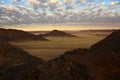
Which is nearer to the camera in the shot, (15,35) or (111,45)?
(111,45)

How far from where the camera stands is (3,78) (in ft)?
111

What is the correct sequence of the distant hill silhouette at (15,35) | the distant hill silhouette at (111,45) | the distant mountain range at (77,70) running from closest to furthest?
1. the distant mountain range at (77,70)
2. the distant hill silhouette at (111,45)
3. the distant hill silhouette at (15,35)

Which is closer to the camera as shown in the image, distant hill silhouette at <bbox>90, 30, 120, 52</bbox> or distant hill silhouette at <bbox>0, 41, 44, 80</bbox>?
distant hill silhouette at <bbox>0, 41, 44, 80</bbox>

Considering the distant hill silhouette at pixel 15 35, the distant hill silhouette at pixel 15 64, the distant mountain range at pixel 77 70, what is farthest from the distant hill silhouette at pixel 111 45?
the distant hill silhouette at pixel 15 35

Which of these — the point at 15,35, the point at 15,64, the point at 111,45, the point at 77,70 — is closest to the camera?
the point at 77,70

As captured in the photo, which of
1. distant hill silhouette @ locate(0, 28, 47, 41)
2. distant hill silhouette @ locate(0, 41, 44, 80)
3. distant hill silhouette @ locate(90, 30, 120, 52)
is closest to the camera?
distant hill silhouette @ locate(0, 41, 44, 80)

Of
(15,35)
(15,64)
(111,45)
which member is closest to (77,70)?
(111,45)

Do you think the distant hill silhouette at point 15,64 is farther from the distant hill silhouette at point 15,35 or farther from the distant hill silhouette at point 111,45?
the distant hill silhouette at point 15,35

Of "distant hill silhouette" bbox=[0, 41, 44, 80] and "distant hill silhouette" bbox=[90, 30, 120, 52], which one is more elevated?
"distant hill silhouette" bbox=[90, 30, 120, 52]

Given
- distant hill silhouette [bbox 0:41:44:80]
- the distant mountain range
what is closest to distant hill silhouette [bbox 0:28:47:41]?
distant hill silhouette [bbox 0:41:44:80]

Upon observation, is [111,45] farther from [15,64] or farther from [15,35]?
[15,35]

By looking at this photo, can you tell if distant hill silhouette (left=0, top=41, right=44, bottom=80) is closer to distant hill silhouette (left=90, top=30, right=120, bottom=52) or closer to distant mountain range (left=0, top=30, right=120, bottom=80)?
distant mountain range (left=0, top=30, right=120, bottom=80)

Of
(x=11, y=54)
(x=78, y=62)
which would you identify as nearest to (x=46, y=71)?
(x=78, y=62)

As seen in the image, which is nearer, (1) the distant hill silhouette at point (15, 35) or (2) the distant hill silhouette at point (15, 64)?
(2) the distant hill silhouette at point (15, 64)
